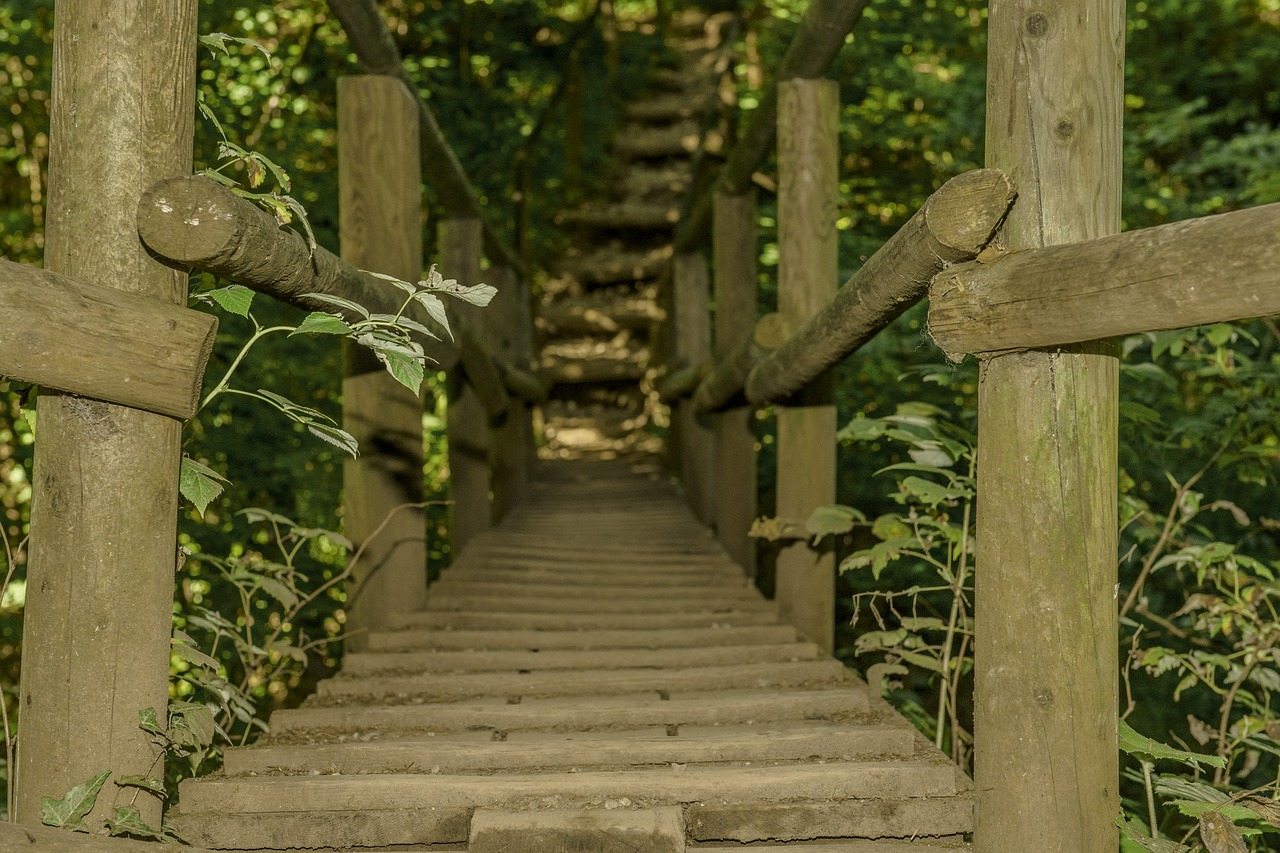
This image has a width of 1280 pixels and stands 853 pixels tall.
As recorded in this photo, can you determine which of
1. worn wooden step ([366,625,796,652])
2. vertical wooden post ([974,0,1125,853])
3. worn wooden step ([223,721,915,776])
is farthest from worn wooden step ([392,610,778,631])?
vertical wooden post ([974,0,1125,853])

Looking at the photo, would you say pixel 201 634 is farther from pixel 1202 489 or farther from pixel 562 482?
pixel 1202 489

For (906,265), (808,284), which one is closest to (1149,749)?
(906,265)

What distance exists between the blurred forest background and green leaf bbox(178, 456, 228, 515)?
3.13 feet

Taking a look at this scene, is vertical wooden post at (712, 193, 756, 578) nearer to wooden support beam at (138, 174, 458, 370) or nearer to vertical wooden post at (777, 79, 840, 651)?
vertical wooden post at (777, 79, 840, 651)

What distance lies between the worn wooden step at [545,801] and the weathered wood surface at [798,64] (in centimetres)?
220

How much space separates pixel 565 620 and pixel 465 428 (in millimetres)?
1897

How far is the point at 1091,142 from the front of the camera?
1904 mm

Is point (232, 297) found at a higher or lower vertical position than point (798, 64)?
lower

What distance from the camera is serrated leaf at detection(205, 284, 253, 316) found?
70.2 inches

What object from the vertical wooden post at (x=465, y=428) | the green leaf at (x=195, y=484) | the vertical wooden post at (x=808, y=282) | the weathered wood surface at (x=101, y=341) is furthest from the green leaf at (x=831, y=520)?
the vertical wooden post at (x=465, y=428)

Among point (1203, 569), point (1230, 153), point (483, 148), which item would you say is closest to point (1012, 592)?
point (1203, 569)

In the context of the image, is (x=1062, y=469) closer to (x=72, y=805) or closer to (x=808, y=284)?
(x=72, y=805)

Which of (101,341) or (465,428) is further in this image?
(465,428)

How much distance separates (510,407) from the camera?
6.78 m
